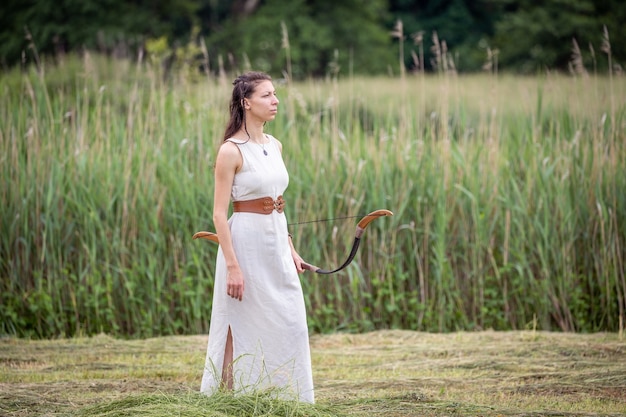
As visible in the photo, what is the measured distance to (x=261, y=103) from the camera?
10.8 feet

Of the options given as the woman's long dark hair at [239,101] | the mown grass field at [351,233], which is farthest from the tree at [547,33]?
the woman's long dark hair at [239,101]

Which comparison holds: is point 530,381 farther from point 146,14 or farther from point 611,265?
point 146,14

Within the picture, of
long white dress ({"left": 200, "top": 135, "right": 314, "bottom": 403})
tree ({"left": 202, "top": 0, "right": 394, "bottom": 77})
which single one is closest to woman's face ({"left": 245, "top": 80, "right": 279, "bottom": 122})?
long white dress ({"left": 200, "top": 135, "right": 314, "bottom": 403})

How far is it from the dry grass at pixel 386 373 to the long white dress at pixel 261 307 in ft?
0.64

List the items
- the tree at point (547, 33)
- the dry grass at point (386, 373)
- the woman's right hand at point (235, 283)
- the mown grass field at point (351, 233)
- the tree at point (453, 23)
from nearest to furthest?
1. the woman's right hand at point (235, 283)
2. the dry grass at point (386, 373)
3. the mown grass field at point (351, 233)
4. the tree at point (547, 33)
5. the tree at point (453, 23)

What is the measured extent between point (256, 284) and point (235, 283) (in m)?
0.10

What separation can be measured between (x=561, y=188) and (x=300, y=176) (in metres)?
1.58

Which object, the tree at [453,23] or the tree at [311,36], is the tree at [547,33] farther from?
the tree at [311,36]

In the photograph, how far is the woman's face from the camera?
3.31 meters

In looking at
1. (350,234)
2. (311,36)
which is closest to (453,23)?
(311,36)

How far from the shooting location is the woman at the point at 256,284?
3.27 meters

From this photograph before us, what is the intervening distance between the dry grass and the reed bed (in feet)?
1.23

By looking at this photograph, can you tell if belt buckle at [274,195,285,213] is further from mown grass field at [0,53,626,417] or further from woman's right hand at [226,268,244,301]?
mown grass field at [0,53,626,417]

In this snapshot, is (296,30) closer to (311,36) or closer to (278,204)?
(311,36)
